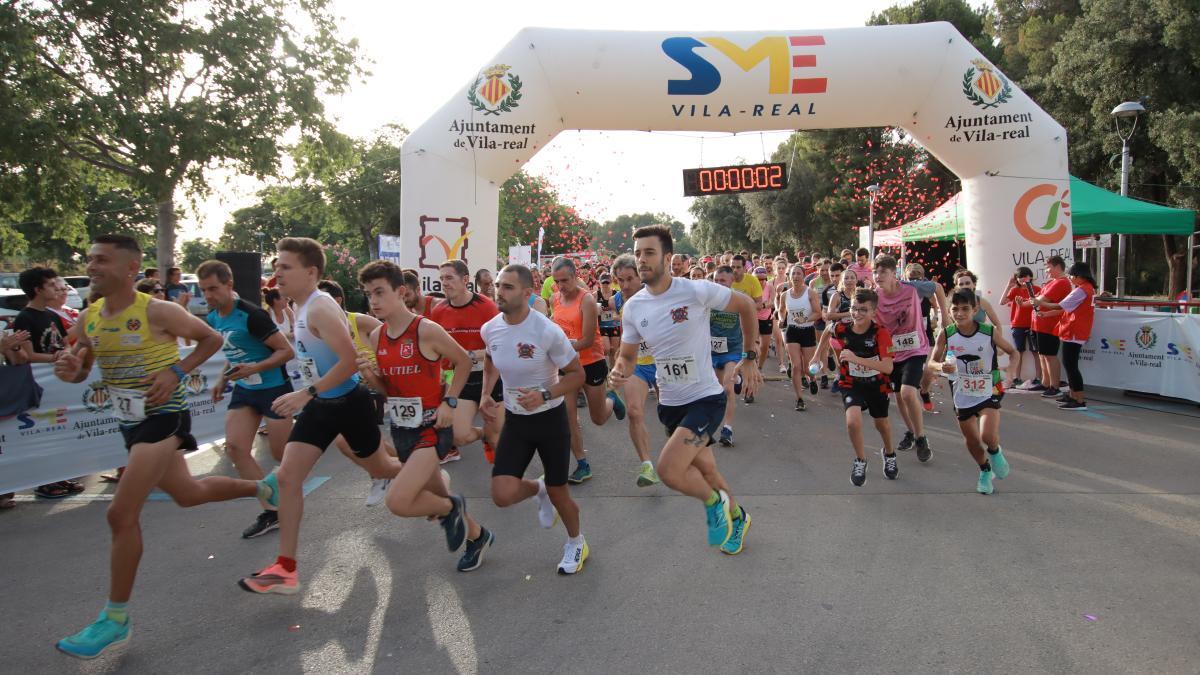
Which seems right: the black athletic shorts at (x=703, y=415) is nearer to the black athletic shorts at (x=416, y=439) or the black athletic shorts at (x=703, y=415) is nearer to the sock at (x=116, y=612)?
the black athletic shorts at (x=416, y=439)

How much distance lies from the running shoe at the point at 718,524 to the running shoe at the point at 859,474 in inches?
74.9

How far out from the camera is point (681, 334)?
171 inches

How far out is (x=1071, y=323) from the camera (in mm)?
9570

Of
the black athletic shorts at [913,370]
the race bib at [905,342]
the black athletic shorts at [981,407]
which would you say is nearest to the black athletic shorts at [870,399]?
the black athletic shorts at [981,407]

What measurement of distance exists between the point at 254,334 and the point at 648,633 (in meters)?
3.21

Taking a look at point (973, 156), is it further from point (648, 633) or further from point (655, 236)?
point (648, 633)

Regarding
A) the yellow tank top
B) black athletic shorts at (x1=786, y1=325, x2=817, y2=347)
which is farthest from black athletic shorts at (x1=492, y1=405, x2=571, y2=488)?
black athletic shorts at (x1=786, y1=325, x2=817, y2=347)

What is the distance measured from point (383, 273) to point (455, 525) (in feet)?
4.98

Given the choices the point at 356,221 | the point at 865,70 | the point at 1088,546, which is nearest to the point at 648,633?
the point at 1088,546

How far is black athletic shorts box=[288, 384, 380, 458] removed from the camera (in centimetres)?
397

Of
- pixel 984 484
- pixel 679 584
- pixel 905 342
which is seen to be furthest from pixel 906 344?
pixel 679 584

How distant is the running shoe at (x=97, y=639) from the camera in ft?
10.5

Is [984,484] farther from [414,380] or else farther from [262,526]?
[262,526]

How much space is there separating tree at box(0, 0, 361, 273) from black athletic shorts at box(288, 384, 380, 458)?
13.4 metres
